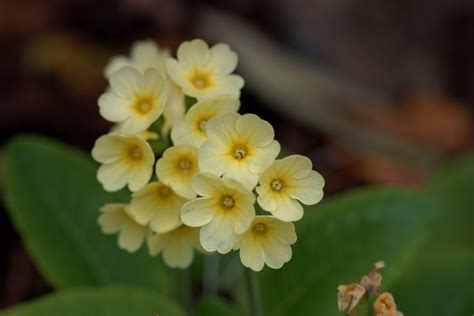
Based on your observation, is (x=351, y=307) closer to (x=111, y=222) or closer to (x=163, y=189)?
(x=163, y=189)

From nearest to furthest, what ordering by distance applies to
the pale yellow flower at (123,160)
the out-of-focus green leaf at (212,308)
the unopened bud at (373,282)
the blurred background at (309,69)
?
the unopened bud at (373,282), the pale yellow flower at (123,160), the out-of-focus green leaf at (212,308), the blurred background at (309,69)

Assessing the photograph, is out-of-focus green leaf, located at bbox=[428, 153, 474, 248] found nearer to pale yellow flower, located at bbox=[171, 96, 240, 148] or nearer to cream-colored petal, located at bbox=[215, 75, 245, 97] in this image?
cream-colored petal, located at bbox=[215, 75, 245, 97]

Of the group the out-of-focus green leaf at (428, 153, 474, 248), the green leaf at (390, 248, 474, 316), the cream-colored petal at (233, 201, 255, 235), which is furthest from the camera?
the out-of-focus green leaf at (428, 153, 474, 248)

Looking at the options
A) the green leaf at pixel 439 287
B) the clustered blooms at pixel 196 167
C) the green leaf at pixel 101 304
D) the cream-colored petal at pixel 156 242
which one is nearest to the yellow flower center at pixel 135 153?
the clustered blooms at pixel 196 167

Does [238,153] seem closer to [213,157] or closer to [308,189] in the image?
[213,157]

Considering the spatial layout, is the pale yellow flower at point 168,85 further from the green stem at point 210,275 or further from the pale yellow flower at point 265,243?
the green stem at point 210,275

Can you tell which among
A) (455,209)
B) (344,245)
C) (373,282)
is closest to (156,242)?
(373,282)

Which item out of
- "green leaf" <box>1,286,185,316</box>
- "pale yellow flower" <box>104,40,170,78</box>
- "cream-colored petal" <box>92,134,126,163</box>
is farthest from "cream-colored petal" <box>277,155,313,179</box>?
"green leaf" <box>1,286,185,316</box>

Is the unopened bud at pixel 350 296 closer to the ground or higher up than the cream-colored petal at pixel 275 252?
higher up
